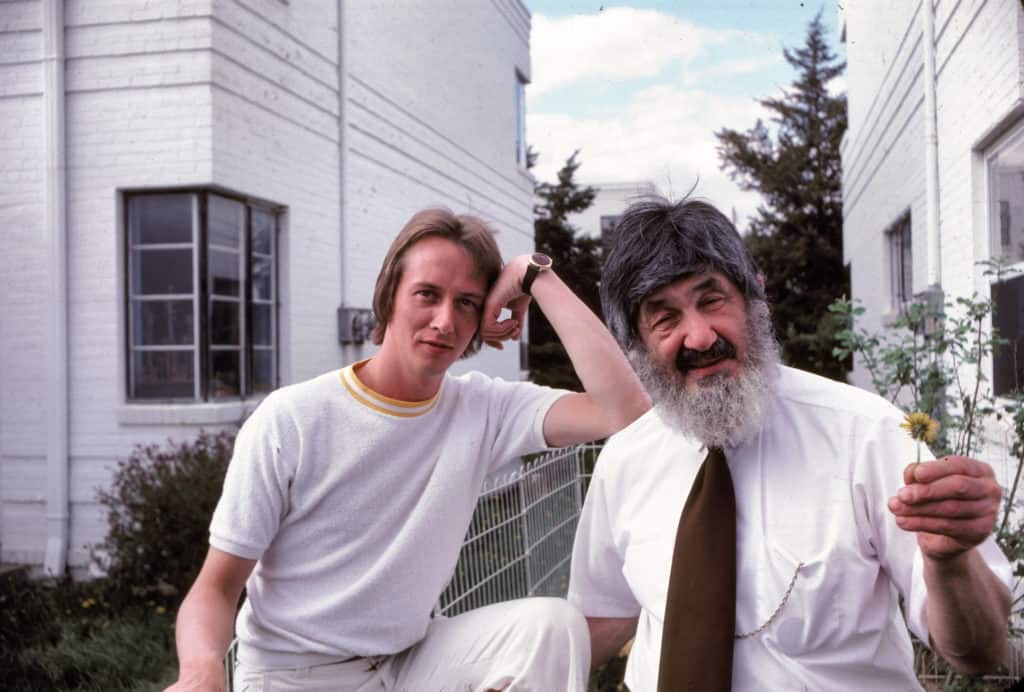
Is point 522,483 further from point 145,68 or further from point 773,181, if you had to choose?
point 773,181

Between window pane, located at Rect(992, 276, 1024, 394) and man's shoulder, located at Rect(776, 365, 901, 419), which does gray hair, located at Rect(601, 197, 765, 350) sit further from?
window pane, located at Rect(992, 276, 1024, 394)

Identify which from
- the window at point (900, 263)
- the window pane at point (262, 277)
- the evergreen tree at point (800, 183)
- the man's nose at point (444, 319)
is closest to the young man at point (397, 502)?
the man's nose at point (444, 319)

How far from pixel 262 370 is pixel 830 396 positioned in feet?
17.3

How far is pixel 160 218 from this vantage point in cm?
591

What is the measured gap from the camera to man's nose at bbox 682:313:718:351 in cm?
197

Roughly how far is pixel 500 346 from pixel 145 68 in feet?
14.4

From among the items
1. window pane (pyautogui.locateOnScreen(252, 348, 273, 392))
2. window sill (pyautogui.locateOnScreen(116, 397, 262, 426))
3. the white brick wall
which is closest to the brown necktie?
the white brick wall

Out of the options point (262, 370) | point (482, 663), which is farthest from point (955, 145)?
point (262, 370)

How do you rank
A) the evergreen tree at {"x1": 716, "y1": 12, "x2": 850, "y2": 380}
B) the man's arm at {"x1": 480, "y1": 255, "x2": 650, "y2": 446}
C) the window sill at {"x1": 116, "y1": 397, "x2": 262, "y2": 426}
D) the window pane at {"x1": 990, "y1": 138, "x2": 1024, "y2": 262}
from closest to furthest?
the man's arm at {"x1": 480, "y1": 255, "x2": 650, "y2": 446} < the window pane at {"x1": 990, "y1": 138, "x2": 1024, "y2": 262} < the window sill at {"x1": 116, "y1": 397, "x2": 262, "y2": 426} < the evergreen tree at {"x1": 716, "y1": 12, "x2": 850, "y2": 380}

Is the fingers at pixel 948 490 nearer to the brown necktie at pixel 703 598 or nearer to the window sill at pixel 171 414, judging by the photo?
the brown necktie at pixel 703 598

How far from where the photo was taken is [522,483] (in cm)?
390

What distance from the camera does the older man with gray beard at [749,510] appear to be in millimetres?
1773

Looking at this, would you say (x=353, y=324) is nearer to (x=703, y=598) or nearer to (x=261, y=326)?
(x=261, y=326)

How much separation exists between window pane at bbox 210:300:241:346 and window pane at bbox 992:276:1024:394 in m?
4.72
